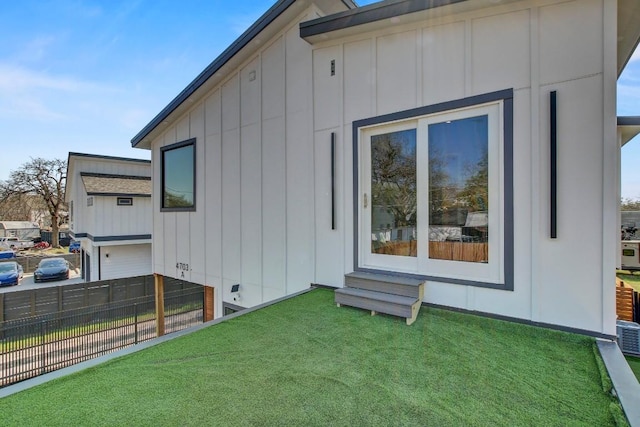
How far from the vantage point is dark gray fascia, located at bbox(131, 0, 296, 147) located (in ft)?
15.6

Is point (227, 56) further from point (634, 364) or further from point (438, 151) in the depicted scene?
point (634, 364)

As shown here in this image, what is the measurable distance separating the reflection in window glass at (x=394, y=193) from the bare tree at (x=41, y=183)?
2775 centimetres

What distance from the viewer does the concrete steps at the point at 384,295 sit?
119 inches

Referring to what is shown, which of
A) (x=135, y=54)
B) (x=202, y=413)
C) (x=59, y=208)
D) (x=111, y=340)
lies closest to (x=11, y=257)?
(x=59, y=208)

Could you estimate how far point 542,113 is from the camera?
111 inches

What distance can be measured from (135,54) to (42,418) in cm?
894

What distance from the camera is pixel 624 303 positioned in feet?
17.7

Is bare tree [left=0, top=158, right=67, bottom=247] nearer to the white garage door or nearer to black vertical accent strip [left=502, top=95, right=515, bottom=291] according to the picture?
the white garage door

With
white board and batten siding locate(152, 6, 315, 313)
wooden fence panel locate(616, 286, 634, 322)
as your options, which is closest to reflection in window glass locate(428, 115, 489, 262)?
white board and batten siding locate(152, 6, 315, 313)

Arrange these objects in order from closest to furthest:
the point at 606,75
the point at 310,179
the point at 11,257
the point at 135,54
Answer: the point at 606,75 < the point at 310,179 < the point at 135,54 < the point at 11,257

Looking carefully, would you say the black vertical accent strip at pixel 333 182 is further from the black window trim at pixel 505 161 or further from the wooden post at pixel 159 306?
the wooden post at pixel 159 306

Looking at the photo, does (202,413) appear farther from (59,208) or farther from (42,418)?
(59,208)

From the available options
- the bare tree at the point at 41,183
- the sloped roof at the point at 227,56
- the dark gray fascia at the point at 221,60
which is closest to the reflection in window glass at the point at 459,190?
the sloped roof at the point at 227,56

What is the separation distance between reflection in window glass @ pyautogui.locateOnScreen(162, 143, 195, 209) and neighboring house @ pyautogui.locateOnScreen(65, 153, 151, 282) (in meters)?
6.61
